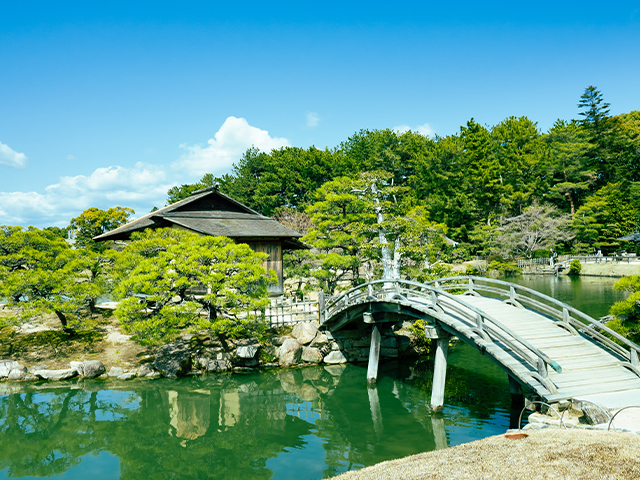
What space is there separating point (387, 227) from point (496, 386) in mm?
8164

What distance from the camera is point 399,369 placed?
1585 centimetres

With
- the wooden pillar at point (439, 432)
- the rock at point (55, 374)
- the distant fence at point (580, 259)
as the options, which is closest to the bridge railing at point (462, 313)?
the wooden pillar at point (439, 432)

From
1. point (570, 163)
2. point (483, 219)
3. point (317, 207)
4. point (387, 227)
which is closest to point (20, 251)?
point (317, 207)

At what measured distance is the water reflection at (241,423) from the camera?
372 inches

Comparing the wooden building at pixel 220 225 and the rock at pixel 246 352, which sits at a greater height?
the wooden building at pixel 220 225

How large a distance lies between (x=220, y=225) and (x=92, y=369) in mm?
8756

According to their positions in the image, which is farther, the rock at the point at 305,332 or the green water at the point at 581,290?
the green water at the point at 581,290

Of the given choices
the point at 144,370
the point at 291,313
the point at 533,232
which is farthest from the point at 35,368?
the point at 533,232

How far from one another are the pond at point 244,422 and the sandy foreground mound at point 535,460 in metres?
2.87

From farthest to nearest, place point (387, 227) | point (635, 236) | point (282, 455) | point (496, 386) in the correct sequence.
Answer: point (635, 236), point (387, 227), point (496, 386), point (282, 455)

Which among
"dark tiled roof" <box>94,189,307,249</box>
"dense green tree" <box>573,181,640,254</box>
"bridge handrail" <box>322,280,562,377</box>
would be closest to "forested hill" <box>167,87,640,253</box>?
"dense green tree" <box>573,181,640,254</box>

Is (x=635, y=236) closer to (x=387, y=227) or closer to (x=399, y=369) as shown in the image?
(x=387, y=227)

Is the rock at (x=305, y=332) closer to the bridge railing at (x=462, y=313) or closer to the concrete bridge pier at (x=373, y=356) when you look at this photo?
the bridge railing at (x=462, y=313)

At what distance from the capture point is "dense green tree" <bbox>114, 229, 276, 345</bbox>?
47.2 feet
